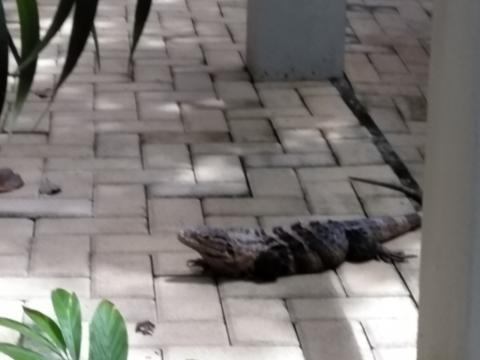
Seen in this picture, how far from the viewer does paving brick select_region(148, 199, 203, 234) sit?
3.84m

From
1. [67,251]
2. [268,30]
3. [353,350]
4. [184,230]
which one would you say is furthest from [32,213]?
[268,30]

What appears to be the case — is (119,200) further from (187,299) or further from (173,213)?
(187,299)

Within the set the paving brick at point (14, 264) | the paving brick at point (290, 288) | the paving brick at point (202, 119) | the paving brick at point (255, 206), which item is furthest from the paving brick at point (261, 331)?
the paving brick at point (202, 119)

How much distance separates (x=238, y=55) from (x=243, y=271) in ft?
8.49

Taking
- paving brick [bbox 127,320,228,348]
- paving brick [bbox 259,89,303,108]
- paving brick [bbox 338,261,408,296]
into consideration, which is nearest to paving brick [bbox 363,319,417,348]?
paving brick [bbox 338,261,408,296]

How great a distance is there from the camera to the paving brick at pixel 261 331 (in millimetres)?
3062

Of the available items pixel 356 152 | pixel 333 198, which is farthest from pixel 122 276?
pixel 356 152

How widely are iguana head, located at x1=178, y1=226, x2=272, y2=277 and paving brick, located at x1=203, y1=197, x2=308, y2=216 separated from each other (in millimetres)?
468

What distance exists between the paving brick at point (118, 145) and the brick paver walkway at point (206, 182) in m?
0.01

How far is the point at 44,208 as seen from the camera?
3.94m

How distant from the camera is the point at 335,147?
4609 millimetres

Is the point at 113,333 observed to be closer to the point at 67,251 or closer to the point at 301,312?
the point at 301,312

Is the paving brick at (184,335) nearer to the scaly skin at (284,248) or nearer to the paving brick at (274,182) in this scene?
the scaly skin at (284,248)

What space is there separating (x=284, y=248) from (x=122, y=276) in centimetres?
49
